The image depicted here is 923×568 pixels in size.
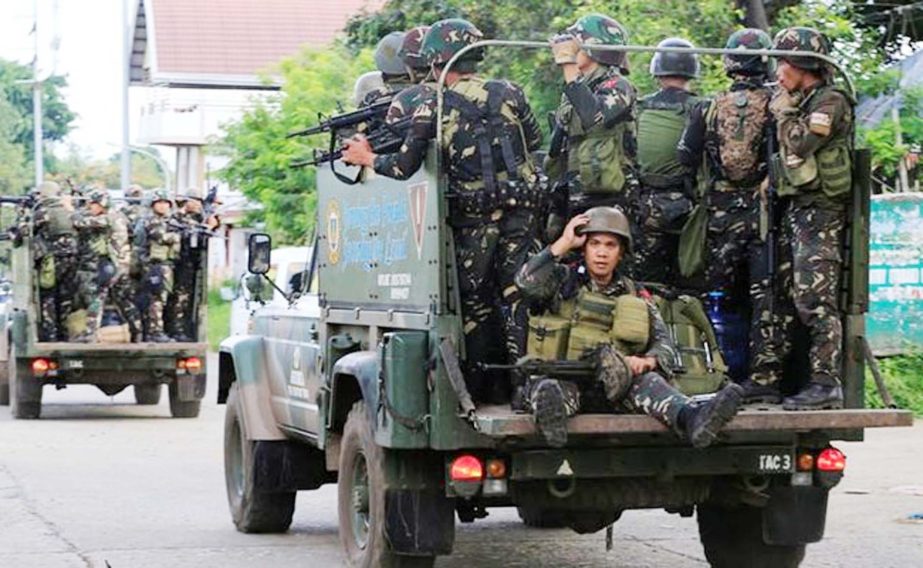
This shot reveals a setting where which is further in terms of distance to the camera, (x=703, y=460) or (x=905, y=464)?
(x=905, y=464)

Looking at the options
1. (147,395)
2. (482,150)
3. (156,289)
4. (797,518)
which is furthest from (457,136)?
(147,395)

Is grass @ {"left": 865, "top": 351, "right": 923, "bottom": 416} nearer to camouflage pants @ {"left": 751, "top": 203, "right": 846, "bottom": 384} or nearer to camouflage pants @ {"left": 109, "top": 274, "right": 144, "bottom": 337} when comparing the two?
camouflage pants @ {"left": 109, "top": 274, "right": 144, "bottom": 337}

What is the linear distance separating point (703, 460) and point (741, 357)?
3.06ft

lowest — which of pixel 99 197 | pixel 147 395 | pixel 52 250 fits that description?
pixel 147 395

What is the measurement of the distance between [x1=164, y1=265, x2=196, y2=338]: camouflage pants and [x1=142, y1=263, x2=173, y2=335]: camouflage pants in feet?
0.76

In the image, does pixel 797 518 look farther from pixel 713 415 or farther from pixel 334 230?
pixel 334 230

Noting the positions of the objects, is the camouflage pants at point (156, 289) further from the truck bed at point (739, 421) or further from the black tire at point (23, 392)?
the truck bed at point (739, 421)

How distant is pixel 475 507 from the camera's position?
9.11m

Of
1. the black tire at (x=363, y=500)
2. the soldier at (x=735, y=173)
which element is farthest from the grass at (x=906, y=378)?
the black tire at (x=363, y=500)

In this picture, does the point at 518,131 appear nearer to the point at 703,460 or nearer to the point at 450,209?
the point at 450,209

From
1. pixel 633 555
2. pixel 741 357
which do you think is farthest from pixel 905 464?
pixel 741 357

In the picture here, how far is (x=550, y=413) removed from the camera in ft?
25.9

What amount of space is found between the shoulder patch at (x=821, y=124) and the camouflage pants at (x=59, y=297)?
12823 millimetres

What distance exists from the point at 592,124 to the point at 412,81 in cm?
111
